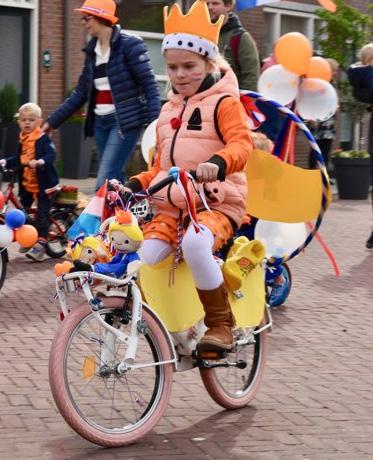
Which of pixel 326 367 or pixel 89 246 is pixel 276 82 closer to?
pixel 326 367

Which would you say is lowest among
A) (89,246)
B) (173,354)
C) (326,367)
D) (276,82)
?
(326,367)

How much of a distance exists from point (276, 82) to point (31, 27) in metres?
8.60

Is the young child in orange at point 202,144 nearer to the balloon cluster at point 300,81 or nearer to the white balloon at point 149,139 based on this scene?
the white balloon at point 149,139

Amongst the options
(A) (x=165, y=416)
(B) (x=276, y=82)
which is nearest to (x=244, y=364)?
(A) (x=165, y=416)

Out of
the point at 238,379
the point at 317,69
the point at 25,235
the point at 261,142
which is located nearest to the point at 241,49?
the point at 317,69

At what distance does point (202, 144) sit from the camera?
16.7ft

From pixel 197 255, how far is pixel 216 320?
0.36 m

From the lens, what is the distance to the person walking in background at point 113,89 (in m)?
9.00

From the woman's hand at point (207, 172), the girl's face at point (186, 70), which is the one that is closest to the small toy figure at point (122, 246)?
the woman's hand at point (207, 172)

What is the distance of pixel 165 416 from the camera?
5.15 meters

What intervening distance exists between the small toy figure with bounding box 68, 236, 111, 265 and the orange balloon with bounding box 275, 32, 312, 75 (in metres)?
4.29

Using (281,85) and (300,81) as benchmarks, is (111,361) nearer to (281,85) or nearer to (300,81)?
(281,85)

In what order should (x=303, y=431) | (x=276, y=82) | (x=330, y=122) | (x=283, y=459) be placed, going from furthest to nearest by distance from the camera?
(x=330, y=122), (x=276, y=82), (x=303, y=431), (x=283, y=459)

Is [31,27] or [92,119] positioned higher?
[31,27]
